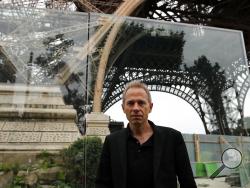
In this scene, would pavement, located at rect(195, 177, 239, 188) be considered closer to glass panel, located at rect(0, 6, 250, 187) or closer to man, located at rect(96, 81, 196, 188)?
glass panel, located at rect(0, 6, 250, 187)

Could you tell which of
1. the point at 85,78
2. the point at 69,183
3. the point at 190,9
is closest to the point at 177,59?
the point at 85,78

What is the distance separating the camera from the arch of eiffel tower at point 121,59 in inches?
174

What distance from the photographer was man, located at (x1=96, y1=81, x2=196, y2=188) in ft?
4.72

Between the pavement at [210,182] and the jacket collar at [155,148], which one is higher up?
Answer: the jacket collar at [155,148]

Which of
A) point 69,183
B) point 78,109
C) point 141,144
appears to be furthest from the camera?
point 78,109

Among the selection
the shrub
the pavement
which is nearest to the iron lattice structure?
the pavement

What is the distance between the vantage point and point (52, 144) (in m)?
4.15

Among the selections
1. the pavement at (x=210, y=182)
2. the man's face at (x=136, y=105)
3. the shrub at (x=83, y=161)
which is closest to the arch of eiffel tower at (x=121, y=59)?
the shrub at (x=83, y=161)

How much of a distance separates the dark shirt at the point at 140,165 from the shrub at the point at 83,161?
2495 mm

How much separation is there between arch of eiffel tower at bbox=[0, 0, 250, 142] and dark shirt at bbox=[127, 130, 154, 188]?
277cm

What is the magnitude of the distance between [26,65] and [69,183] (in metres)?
1.57

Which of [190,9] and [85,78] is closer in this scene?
[85,78]

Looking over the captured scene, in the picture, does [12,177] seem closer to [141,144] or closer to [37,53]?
[37,53]

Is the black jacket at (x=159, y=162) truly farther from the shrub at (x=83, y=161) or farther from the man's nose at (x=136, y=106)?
the shrub at (x=83, y=161)
